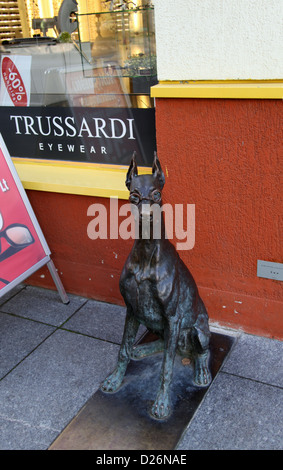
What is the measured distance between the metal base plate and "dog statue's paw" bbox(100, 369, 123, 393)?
0.03 m

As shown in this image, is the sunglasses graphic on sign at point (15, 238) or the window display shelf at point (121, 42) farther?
the sunglasses graphic on sign at point (15, 238)

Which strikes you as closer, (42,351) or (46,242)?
(42,351)

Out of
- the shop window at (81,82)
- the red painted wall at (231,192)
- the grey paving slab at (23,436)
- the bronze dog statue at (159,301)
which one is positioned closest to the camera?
the bronze dog statue at (159,301)

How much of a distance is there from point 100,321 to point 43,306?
2.13ft

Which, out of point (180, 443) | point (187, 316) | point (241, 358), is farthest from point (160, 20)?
point (180, 443)

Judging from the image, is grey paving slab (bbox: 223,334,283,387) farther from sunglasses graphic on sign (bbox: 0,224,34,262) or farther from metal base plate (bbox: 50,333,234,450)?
sunglasses graphic on sign (bbox: 0,224,34,262)

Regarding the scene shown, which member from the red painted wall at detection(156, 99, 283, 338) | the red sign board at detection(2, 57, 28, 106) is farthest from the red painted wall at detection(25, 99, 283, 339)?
the red sign board at detection(2, 57, 28, 106)

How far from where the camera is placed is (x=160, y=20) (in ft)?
11.0

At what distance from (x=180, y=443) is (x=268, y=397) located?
2.41ft

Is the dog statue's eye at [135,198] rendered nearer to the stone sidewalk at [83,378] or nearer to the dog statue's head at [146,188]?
the dog statue's head at [146,188]

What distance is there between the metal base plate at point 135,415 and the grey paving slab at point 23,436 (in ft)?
0.29

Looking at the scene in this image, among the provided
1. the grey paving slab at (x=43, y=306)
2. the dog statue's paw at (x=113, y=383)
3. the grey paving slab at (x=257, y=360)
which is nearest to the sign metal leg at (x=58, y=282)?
the grey paving slab at (x=43, y=306)

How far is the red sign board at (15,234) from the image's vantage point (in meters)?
3.95
